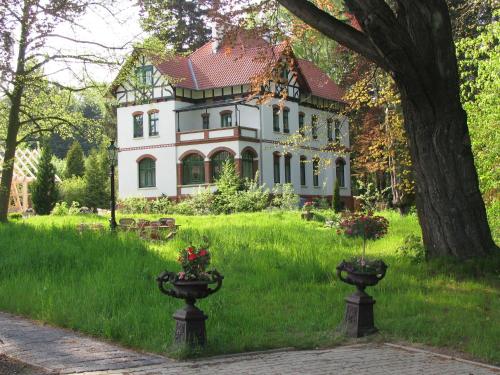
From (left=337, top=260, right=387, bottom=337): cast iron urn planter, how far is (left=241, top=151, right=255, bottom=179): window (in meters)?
31.6

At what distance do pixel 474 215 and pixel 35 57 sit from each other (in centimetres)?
1917

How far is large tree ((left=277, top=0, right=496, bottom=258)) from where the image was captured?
1152cm

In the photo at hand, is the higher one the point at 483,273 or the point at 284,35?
the point at 284,35

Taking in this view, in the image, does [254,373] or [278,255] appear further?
[278,255]

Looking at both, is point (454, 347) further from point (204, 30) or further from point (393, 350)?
point (204, 30)

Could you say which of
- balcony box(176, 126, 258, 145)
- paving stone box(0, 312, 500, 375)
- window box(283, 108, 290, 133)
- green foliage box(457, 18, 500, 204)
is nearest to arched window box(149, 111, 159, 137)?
balcony box(176, 126, 258, 145)

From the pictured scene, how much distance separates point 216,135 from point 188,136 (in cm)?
228

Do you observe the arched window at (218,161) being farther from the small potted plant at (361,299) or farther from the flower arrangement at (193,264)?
the flower arrangement at (193,264)

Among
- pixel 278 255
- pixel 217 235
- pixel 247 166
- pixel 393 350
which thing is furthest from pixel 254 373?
pixel 247 166

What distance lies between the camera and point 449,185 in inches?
461

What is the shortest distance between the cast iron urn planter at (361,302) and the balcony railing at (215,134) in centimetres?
3149

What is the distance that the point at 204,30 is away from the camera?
Result: 53844 mm

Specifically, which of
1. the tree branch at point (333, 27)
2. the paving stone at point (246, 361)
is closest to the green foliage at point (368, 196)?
the tree branch at point (333, 27)

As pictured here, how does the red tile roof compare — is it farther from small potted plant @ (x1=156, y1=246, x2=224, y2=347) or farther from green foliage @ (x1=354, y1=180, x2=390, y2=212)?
small potted plant @ (x1=156, y1=246, x2=224, y2=347)
